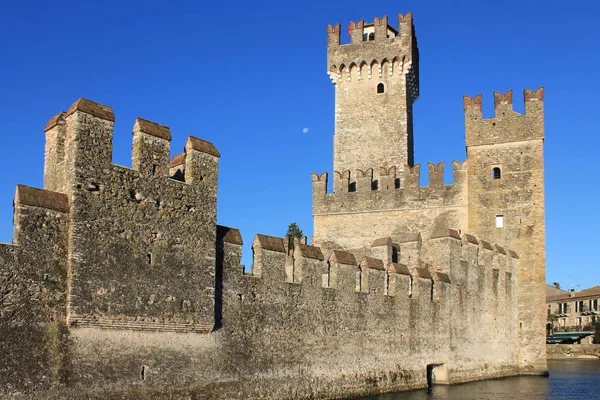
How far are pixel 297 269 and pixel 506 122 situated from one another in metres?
16.4

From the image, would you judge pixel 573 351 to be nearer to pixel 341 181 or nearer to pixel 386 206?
pixel 386 206

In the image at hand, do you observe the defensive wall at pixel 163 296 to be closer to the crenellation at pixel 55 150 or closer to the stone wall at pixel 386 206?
the crenellation at pixel 55 150

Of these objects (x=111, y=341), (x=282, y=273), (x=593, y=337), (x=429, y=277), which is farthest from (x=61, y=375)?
(x=593, y=337)

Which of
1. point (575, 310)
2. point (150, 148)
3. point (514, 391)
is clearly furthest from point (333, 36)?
point (575, 310)

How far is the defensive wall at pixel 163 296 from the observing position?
44.1 ft

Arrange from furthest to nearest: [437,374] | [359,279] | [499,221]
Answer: [499,221], [437,374], [359,279]

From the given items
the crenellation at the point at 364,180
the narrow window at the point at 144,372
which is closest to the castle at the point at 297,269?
the narrow window at the point at 144,372

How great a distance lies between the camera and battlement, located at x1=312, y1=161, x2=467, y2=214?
103 ft

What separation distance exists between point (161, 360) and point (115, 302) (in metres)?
1.82

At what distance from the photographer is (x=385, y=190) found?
31922 millimetres

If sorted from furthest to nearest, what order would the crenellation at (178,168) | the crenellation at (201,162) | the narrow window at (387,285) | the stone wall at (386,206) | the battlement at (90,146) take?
1. the stone wall at (386,206)
2. the narrow window at (387,285)
3. the crenellation at (178,168)
4. the crenellation at (201,162)
5. the battlement at (90,146)

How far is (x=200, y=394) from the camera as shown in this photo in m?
16.2

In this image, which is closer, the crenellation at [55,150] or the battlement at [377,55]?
the crenellation at [55,150]

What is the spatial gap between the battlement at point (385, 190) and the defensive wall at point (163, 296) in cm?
845
